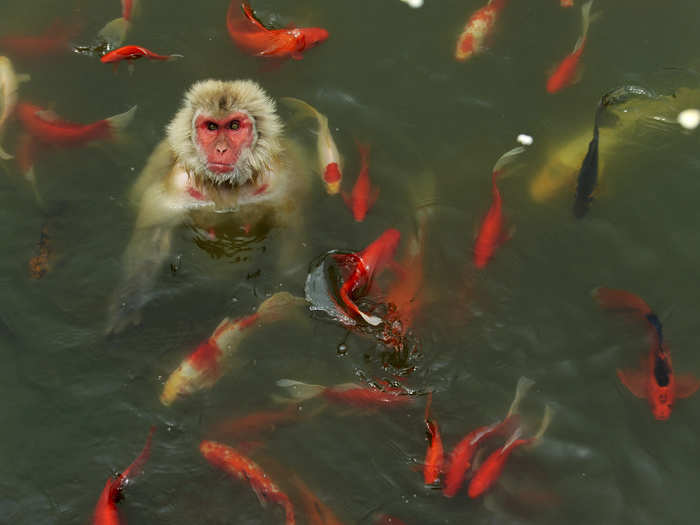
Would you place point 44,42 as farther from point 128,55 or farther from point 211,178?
point 211,178

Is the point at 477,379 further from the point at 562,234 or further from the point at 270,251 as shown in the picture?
the point at 270,251

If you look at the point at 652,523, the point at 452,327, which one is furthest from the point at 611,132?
the point at 652,523

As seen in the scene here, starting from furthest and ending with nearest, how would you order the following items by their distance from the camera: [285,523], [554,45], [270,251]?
[554,45] → [270,251] → [285,523]

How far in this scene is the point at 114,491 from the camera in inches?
232

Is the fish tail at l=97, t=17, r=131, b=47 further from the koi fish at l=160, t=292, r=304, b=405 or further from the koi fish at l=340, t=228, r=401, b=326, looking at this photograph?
the koi fish at l=340, t=228, r=401, b=326

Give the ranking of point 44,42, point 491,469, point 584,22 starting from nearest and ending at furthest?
point 491,469 → point 584,22 → point 44,42

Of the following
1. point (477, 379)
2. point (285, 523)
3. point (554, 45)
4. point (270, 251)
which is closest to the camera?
point (285, 523)

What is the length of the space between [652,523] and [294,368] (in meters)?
3.14

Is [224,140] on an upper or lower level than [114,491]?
upper

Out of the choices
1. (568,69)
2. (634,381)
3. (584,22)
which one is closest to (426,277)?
(634,381)

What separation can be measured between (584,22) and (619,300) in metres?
2.94

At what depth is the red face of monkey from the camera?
20.1 feet

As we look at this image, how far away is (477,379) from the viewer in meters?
6.41

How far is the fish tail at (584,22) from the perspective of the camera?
752 cm
